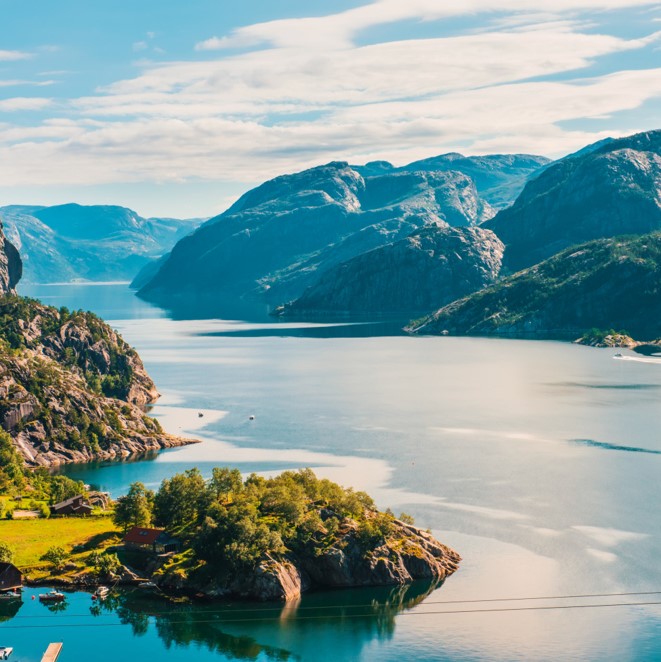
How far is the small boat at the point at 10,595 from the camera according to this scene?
117m

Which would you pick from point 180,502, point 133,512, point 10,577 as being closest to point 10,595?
point 10,577

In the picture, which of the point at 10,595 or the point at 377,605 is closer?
the point at 10,595

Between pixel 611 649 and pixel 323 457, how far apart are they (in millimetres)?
93615

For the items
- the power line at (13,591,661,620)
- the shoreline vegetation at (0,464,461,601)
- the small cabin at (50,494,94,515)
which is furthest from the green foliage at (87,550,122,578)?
the small cabin at (50,494,94,515)

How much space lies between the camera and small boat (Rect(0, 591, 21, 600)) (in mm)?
116838

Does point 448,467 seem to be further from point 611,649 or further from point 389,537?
point 611,649

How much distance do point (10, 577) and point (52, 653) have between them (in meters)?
19.1

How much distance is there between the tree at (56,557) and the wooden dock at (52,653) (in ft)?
62.9

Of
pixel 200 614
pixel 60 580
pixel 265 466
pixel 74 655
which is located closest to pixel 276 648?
pixel 200 614

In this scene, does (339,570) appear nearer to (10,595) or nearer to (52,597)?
(52,597)

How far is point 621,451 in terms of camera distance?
7579 inches

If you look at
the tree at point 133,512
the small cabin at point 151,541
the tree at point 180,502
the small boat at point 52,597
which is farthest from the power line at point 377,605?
the tree at point 133,512

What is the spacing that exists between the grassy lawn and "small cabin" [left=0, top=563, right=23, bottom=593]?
348 cm

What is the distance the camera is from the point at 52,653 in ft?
339
